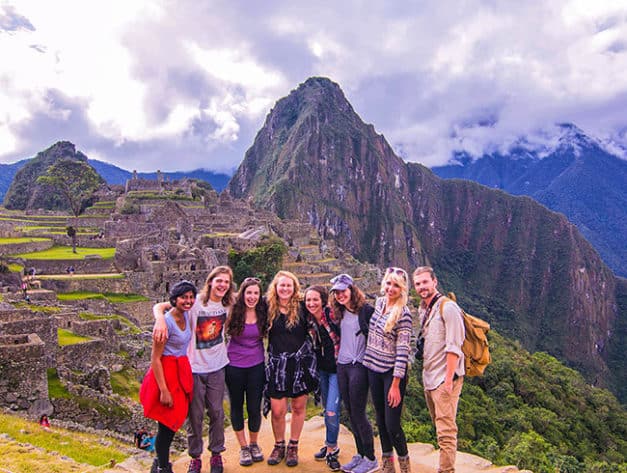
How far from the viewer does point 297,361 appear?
628cm

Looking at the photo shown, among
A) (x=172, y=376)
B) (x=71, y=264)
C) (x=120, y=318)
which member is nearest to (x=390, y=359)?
(x=172, y=376)

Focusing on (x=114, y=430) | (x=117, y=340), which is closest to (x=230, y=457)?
(x=114, y=430)

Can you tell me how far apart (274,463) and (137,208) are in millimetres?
36175

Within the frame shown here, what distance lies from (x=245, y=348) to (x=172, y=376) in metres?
1.04

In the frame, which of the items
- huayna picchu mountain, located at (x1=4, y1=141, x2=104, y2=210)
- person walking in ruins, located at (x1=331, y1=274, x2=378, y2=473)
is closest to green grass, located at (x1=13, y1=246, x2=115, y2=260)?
person walking in ruins, located at (x1=331, y1=274, x2=378, y2=473)

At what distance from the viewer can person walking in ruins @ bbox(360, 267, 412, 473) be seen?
222 inches

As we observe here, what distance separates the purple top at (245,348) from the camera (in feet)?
20.5

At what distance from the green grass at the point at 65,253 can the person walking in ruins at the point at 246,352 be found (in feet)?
63.7

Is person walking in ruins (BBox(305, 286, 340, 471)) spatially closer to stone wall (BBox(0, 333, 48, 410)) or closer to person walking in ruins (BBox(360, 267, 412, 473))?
person walking in ruins (BBox(360, 267, 412, 473))

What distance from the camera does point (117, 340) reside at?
14.8 metres

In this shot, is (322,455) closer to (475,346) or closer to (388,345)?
(388,345)

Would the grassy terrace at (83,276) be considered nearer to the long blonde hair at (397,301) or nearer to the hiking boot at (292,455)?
the hiking boot at (292,455)

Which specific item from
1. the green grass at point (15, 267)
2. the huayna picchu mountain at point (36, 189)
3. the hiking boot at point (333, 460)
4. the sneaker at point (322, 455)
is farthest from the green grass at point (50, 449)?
the huayna picchu mountain at point (36, 189)

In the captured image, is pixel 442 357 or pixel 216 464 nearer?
pixel 442 357
